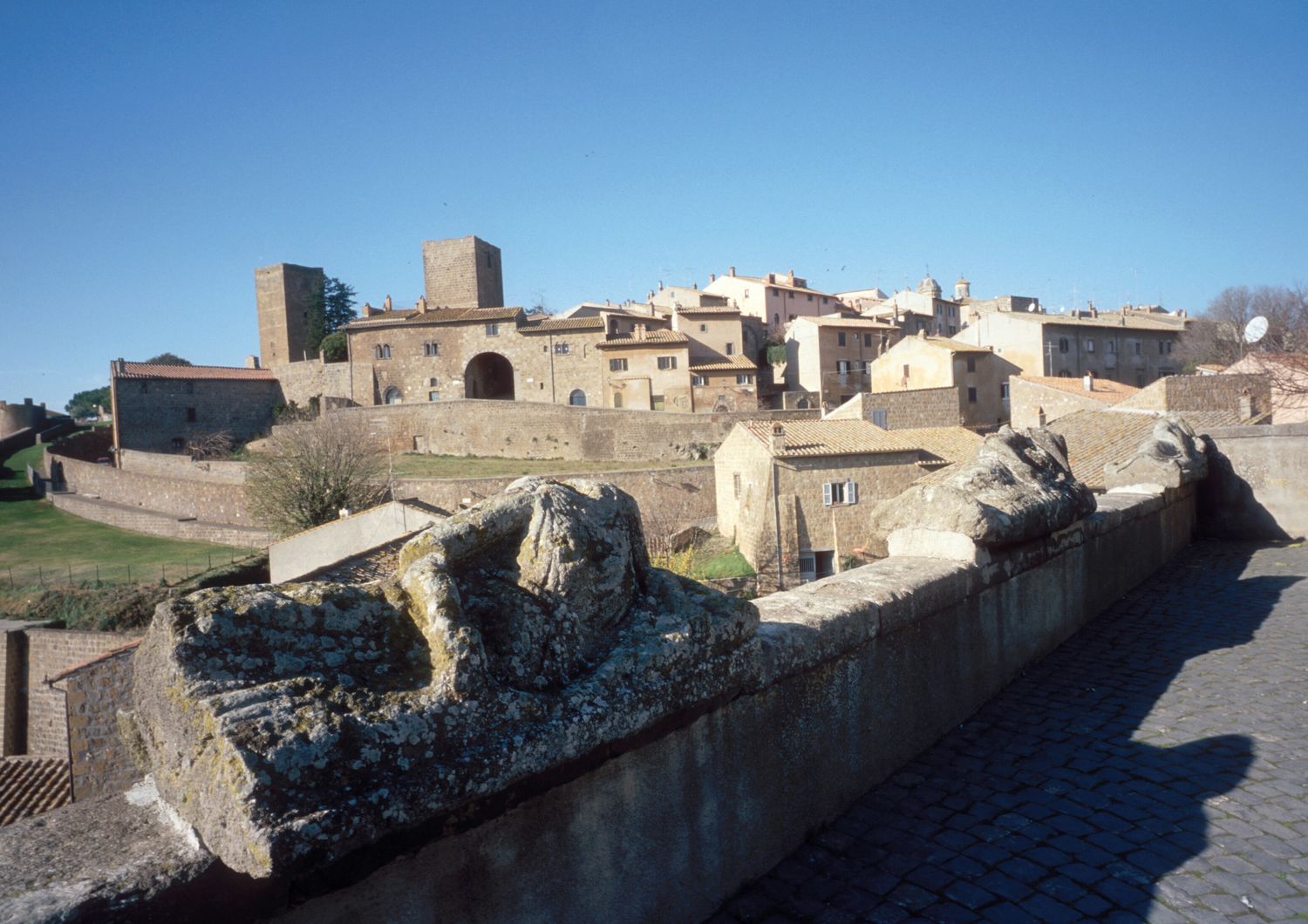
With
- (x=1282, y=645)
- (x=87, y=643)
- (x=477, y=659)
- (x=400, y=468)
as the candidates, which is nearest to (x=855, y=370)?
(x=400, y=468)

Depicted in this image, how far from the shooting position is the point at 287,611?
5.88ft

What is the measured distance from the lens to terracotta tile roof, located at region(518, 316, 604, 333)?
53.9 m

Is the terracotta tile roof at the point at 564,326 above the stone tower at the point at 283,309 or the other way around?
the other way around

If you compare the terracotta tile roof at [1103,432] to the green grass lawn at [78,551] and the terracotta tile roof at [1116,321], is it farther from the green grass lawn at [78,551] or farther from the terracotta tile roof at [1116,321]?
the terracotta tile roof at [1116,321]

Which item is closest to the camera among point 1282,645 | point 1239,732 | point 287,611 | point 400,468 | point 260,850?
point 260,850

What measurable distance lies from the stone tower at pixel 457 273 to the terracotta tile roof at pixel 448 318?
6.00m

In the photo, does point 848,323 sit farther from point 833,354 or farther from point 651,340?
point 651,340

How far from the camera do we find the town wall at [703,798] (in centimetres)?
162

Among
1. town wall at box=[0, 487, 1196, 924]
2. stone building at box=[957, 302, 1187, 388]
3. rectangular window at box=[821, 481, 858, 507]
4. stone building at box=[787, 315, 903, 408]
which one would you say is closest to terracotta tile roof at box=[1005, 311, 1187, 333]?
stone building at box=[957, 302, 1187, 388]

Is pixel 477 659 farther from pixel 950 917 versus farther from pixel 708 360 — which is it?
pixel 708 360

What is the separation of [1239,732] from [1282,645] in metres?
1.47

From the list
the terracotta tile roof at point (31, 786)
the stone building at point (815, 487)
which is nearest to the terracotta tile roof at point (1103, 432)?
the stone building at point (815, 487)

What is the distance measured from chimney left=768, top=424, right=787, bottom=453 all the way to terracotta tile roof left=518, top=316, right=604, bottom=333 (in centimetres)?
2546

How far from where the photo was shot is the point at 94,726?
16.1 metres
